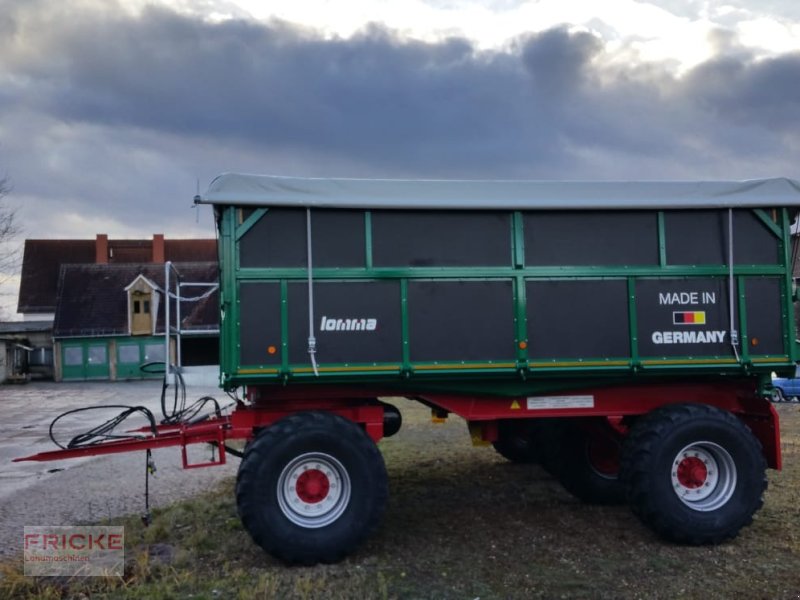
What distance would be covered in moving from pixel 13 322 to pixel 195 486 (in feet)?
Answer: 134

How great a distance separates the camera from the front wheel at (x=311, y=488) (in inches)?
220

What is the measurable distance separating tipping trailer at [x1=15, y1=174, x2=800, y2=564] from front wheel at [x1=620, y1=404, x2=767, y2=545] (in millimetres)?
16

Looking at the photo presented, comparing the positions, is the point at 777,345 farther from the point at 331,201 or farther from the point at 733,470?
the point at 331,201

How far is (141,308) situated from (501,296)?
112ft

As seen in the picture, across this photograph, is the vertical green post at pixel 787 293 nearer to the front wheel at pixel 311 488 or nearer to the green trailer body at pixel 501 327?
the green trailer body at pixel 501 327

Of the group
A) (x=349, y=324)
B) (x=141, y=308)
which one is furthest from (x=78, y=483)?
(x=141, y=308)

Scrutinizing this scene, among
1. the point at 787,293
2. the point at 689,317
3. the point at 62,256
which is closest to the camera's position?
the point at 689,317

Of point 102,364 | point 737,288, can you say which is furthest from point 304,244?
point 102,364

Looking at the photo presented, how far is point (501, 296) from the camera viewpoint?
20.1ft

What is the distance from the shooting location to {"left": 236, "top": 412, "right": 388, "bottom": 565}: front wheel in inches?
220

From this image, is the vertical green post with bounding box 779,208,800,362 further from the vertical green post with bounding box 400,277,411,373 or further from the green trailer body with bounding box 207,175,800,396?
the vertical green post with bounding box 400,277,411,373

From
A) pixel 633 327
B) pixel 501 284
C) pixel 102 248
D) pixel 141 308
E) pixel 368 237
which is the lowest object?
pixel 633 327

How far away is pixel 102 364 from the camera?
36531 mm

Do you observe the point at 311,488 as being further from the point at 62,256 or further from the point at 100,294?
the point at 62,256
